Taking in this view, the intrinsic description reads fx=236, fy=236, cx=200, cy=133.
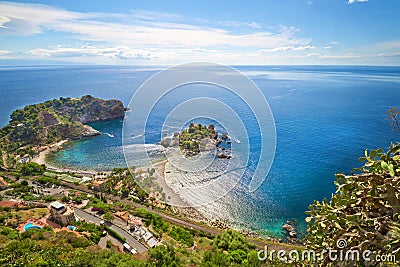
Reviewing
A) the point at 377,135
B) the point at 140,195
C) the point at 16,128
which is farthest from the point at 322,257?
the point at 16,128

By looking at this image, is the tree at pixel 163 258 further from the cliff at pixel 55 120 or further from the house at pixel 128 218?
the cliff at pixel 55 120

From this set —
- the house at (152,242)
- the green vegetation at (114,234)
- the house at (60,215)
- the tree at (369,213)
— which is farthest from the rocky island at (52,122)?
the tree at (369,213)

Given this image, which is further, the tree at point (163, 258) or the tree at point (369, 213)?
the tree at point (163, 258)

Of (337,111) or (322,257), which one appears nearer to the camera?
(322,257)

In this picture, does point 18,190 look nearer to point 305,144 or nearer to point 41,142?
point 41,142

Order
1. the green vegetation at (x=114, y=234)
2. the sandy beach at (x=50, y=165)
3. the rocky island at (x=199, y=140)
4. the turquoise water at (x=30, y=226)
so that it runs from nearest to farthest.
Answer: the turquoise water at (x=30, y=226) < the green vegetation at (x=114, y=234) < the sandy beach at (x=50, y=165) < the rocky island at (x=199, y=140)

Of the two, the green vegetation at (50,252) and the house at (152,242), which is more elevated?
the green vegetation at (50,252)

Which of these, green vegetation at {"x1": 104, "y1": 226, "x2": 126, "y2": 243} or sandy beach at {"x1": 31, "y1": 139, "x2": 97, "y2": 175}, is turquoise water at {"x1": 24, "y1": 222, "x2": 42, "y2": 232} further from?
sandy beach at {"x1": 31, "y1": 139, "x2": 97, "y2": 175}
